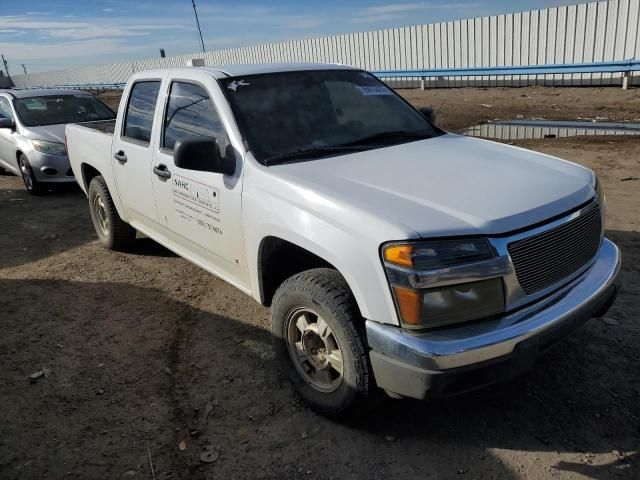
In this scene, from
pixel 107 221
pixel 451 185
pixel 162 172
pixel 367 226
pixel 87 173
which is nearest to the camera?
pixel 367 226

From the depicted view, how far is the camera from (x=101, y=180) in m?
5.43

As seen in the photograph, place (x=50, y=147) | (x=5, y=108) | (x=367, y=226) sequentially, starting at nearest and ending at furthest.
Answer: (x=367, y=226)
(x=50, y=147)
(x=5, y=108)

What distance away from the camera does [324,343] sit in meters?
2.83

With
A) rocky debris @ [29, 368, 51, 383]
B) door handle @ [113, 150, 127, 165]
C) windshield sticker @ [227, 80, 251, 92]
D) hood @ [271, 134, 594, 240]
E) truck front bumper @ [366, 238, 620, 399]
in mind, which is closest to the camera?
truck front bumper @ [366, 238, 620, 399]

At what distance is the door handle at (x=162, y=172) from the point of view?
12.7ft

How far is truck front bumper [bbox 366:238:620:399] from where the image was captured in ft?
7.39

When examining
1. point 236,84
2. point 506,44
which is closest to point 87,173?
point 236,84

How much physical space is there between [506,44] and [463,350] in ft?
58.2

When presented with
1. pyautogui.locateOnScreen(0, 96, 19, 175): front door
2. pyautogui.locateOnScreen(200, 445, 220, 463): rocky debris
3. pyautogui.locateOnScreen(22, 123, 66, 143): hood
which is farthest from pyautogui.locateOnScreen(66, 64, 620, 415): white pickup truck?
pyautogui.locateOnScreen(0, 96, 19, 175): front door

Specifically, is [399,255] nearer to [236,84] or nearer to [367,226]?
[367,226]

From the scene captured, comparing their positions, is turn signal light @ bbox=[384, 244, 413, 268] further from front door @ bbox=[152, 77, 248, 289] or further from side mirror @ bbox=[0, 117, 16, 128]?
side mirror @ bbox=[0, 117, 16, 128]

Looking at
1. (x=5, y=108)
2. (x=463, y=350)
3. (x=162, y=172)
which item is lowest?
(x=463, y=350)

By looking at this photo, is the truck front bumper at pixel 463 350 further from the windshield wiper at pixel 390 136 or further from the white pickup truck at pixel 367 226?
the windshield wiper at pixel 390 136

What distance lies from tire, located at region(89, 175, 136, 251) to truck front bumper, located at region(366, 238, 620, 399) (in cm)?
378
